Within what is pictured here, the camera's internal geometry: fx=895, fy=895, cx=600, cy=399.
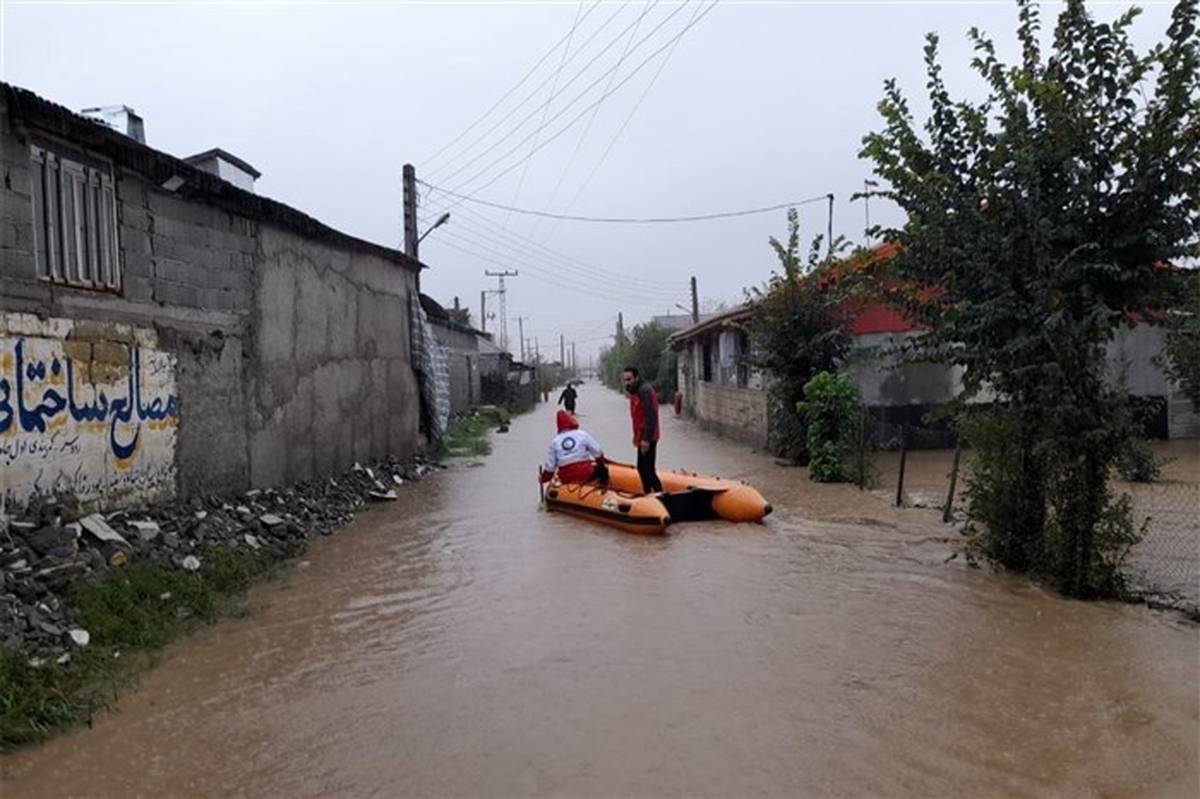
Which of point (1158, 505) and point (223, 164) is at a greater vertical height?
point (223, 164)

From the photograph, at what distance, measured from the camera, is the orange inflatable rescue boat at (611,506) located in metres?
9.82

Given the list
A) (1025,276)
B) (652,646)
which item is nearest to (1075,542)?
(1025,276)

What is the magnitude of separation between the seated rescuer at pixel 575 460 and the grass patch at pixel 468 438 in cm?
704

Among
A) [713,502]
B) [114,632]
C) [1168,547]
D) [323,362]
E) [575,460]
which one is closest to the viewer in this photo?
[114,632]

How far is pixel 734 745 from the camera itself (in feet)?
14.5

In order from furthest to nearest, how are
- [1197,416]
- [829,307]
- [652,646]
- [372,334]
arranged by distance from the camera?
[1197,416] → [829,307] → [372,334] → [652,646]

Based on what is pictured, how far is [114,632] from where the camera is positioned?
599 centimetres

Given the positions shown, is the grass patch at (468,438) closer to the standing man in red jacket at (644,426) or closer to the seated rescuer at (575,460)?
the seated rescuer at (575,460)

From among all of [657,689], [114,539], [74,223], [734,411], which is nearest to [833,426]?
[734,411]

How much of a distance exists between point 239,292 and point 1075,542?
28.6 feet

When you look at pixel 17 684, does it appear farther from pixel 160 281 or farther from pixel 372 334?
pixel 372 334

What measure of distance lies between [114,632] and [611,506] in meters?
5.48

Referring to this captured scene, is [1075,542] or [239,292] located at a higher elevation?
[239,292]

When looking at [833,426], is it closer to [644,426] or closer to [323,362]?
[644,426]
